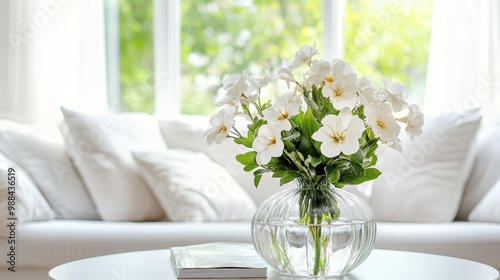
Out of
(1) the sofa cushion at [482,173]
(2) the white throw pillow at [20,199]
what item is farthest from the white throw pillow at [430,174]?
(2) the white throw pillow at [20,199]

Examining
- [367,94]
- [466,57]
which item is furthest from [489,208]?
[367,94]

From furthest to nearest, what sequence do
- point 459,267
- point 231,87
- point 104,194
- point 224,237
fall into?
1. point 104,194
2. point 224,237
3. point 459,267
4. point 231,87

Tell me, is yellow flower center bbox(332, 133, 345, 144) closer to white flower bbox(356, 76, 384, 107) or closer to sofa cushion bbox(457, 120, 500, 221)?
white flower bbox(356, 76, 384, 107)

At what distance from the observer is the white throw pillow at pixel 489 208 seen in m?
3.06

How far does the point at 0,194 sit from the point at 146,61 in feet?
4.94

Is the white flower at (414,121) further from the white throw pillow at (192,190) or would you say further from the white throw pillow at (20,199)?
the white throw pillow at (20,199)

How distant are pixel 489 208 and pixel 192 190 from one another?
119cm

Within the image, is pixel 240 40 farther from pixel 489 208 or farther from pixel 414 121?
pixel 414 121

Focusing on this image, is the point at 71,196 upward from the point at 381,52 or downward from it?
downward

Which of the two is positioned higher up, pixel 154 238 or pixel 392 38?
pixel 392 38

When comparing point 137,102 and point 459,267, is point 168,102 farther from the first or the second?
point 459,267

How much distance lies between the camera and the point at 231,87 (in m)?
1.76

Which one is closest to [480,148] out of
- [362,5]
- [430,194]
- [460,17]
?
[430,194]

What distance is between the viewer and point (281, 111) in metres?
1.67
